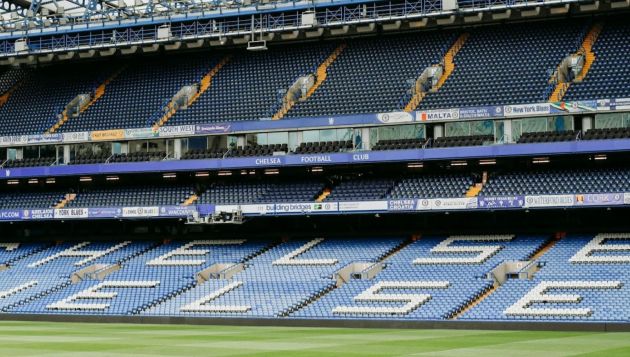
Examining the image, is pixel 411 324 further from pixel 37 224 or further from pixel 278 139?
pixel 37 224

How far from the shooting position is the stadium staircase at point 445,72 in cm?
5330

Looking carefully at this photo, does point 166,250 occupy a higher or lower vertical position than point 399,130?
lower

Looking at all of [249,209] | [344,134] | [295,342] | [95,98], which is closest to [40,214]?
[95,98]

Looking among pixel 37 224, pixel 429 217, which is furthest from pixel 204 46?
pixel 429 217

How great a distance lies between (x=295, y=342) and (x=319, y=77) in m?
29.1

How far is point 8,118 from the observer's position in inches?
2495

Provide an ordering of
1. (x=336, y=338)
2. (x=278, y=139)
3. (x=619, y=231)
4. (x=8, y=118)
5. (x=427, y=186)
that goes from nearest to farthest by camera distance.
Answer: (x=336, y=338)
(x=619, y=231)
(x=427, y=186)
(x=278, y=139)
(x=8, y=118)

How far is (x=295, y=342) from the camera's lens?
103ft

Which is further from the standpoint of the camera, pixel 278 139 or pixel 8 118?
pixel 8 118

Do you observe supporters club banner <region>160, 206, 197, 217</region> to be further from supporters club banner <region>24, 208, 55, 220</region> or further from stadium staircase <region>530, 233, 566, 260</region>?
stadium staircase <region>530, 233, 566, 260</region>

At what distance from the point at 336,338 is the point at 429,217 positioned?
20.0 metres

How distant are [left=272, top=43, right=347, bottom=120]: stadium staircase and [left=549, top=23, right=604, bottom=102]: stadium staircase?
1354 centimetres

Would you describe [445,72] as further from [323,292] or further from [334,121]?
[323,292]

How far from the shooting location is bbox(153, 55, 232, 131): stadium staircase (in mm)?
58781
